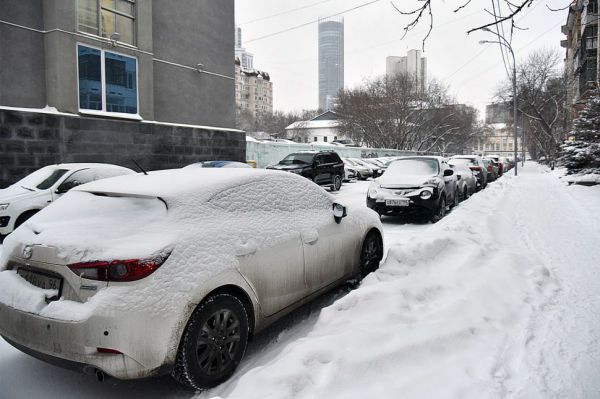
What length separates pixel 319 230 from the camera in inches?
170

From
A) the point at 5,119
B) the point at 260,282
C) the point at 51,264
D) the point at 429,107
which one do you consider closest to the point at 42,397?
the point at 51,264

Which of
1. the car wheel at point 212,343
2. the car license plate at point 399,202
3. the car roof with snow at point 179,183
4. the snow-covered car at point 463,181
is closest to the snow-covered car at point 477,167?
the snow-covered car at point 463,181

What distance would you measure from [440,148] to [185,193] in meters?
75.7

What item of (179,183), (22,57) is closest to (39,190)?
(179,183)

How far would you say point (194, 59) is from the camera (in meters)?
20.6

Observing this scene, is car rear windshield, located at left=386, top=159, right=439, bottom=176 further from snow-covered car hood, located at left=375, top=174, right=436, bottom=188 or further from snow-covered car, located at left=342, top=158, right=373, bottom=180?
snow-covered car, located at left=342, top=158, right=373, bottom=180

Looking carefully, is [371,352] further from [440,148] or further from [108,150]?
[440,148]

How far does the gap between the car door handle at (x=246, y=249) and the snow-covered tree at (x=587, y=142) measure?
1924 cm

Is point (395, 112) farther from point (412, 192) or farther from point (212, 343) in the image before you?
point (212, 343)

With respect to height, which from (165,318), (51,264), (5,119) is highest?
(5,119)

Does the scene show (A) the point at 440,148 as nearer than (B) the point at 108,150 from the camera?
No

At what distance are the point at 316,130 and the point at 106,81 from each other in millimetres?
91134

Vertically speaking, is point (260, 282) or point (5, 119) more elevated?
point (5, 119)

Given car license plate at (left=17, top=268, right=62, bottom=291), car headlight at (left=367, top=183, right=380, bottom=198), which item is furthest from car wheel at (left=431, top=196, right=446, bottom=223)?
car license plate at (left=17, top=268, right=62, bottom=291)
